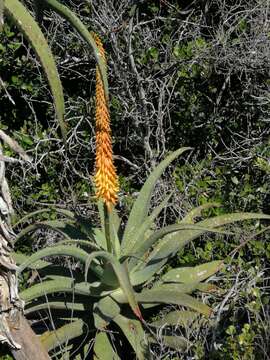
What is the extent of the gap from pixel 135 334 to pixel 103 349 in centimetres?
18

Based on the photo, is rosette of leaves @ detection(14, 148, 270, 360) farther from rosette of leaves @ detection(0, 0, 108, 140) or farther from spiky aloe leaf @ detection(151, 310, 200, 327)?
rosette of leaves @ detection(0, 0, 108, 140)

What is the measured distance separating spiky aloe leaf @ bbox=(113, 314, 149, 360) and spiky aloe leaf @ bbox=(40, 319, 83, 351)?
0.67 feet

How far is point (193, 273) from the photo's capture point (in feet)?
12.6

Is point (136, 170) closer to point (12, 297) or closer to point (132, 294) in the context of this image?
point (132, 294)

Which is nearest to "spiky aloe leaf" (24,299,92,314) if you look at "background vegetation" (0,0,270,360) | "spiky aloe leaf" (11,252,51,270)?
Result: "spiky aloe leaf" (11,252,51,270)

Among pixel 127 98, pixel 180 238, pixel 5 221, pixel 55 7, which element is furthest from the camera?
pixel 127 98

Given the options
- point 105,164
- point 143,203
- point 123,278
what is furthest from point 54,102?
point 143,203

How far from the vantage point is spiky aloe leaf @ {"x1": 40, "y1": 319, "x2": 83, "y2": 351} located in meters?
3.52

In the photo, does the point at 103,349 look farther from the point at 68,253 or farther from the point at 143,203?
the point at 143,203

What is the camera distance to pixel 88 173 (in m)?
5.12

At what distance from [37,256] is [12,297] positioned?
1.96 ft

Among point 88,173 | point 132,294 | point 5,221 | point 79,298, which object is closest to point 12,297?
point 5,221

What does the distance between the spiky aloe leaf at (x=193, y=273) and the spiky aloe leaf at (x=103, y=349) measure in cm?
50

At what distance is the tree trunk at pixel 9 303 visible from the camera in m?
2.60
